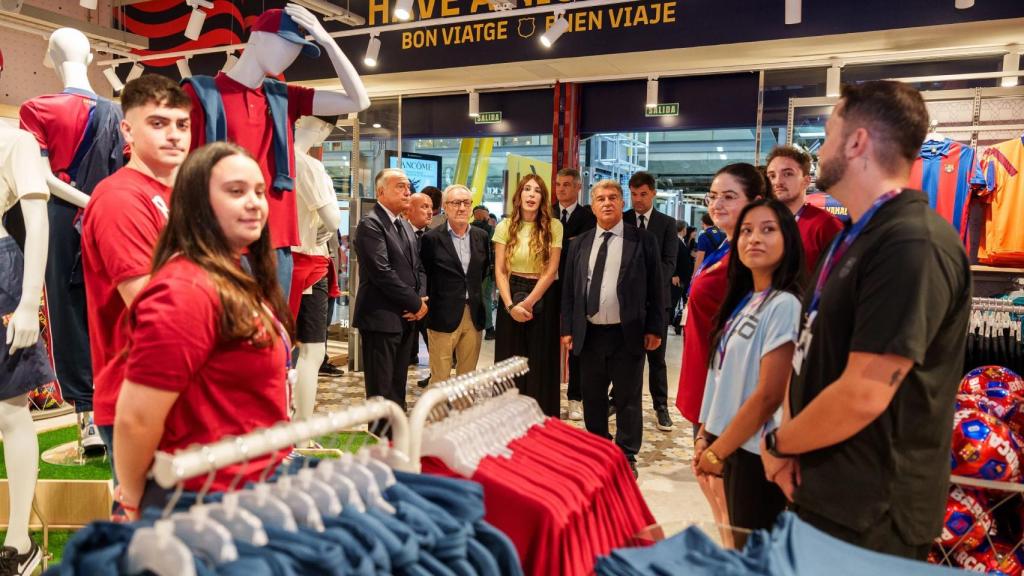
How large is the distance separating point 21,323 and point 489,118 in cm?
588

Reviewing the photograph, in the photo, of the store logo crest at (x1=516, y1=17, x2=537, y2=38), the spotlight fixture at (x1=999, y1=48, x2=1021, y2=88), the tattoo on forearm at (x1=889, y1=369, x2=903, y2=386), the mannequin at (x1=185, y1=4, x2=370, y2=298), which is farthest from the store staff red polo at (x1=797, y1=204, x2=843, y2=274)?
the store logo crest at (x1=516, y1=17, x2=537, y2=38)

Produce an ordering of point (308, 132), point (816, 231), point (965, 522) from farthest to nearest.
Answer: point (308, 132), point (816, 231), point (965, 522)

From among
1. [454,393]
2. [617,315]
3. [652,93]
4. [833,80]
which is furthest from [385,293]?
[833,80]

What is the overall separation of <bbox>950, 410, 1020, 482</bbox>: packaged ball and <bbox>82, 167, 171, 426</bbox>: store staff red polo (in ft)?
8.40

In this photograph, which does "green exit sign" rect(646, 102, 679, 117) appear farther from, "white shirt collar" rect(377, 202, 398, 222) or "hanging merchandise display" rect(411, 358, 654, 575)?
"hanging merchandise display" rect(411, 358, 654, 575)

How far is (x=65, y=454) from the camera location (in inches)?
153

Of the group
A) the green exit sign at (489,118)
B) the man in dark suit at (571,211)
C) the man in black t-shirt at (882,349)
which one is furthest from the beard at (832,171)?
the green exit sign at (489,118)

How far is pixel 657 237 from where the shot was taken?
5.29 m

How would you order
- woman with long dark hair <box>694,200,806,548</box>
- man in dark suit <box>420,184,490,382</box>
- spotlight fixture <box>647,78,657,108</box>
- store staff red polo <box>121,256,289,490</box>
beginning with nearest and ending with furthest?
1. store staff red polo <box>121,256,289,490</box>
2. woman with long dark hair <box>694,200,806,548</box>
3. man in dark suit <box>420,184,490,382</box>
4. spotlight fixture <box>647,78,657,108</box>

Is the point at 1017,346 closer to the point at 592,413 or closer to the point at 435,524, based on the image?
the point at 592,413

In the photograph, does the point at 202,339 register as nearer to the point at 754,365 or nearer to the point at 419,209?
the point at 754,365

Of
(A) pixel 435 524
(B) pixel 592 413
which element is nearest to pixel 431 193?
(B) pixel 592 413

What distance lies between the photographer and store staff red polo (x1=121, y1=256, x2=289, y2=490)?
1.28m

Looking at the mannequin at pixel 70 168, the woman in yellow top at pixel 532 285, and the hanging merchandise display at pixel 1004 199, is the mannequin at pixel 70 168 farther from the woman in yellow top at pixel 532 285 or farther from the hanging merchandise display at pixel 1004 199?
the hanging merchandise display at pixel 1004 199
